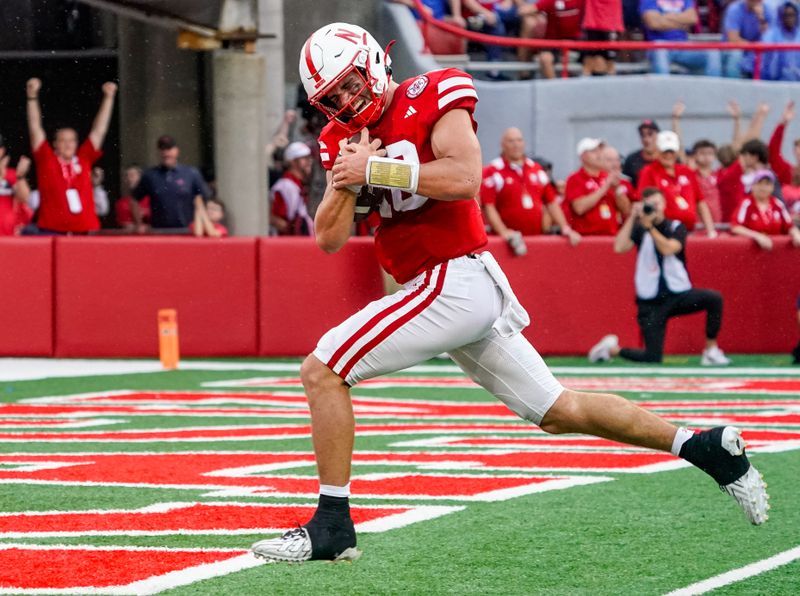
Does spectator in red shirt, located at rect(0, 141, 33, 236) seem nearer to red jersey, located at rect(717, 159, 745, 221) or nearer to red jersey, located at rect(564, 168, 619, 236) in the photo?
red jersey, located at rect(564, 168, 619, 236)

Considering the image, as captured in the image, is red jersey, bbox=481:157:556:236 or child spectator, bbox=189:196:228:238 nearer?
red jersey, bbox=481:157:556:236

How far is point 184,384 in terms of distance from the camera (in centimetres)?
1222

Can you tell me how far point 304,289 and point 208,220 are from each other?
4.85ft

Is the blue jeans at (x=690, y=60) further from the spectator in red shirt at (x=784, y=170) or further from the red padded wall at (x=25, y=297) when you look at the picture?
the red padded wall at (x=25, y=297)

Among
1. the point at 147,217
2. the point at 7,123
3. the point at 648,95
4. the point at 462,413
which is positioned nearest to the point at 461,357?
the point at 462,413

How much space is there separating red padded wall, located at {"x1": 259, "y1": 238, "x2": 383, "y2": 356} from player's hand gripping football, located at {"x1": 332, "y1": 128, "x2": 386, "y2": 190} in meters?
9.14

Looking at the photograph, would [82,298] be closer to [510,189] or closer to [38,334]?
[38,334]

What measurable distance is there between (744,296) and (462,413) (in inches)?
203

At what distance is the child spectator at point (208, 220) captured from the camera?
50.0 ft

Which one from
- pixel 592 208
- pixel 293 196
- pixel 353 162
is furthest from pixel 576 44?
pixel 353 162

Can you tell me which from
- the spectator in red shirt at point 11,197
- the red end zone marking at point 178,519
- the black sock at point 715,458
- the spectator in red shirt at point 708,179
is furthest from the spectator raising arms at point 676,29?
the black sock at point 715,458

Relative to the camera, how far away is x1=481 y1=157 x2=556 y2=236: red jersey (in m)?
14.2

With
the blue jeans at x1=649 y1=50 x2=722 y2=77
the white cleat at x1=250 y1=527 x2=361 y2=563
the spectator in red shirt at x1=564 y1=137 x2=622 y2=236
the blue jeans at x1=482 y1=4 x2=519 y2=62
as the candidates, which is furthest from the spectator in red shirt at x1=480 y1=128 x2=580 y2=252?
the white cleat at x1=250 y1=527 x2=361 y2=563

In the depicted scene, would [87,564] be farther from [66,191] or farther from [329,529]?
[66,191]
